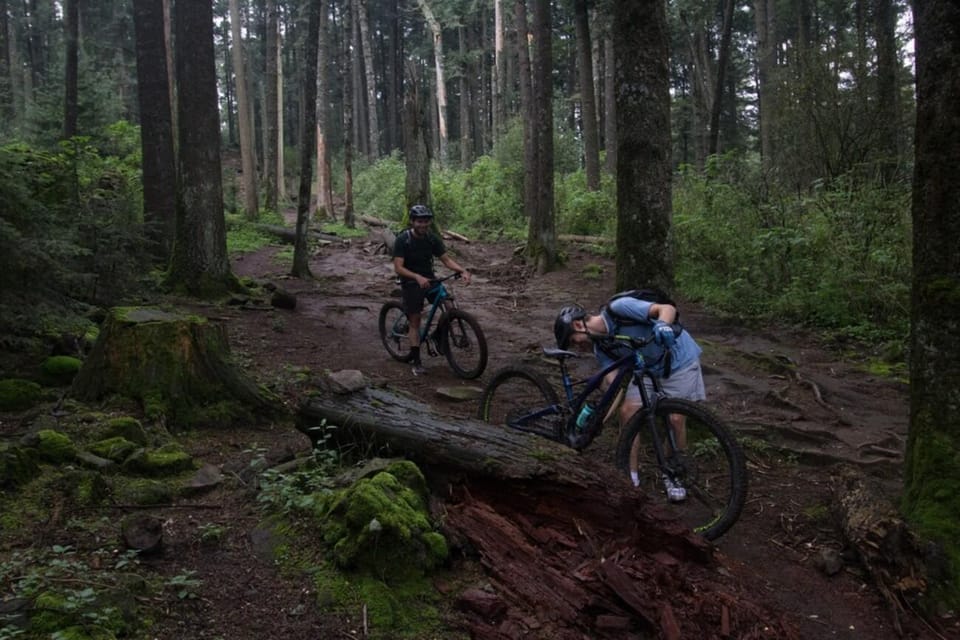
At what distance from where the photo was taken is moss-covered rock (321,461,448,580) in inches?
146

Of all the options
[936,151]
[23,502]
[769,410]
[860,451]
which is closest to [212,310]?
[23,502]

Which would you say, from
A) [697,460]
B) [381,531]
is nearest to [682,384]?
[697,460]

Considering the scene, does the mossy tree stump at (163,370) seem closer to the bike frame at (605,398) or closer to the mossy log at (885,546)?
the bike frame at (605,398)

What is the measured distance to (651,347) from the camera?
551 centimetres

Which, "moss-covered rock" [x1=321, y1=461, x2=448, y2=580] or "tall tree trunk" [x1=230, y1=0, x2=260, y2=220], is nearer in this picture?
"moss-covered rock" [x1=321, y1=461, x2=448, y2=580]

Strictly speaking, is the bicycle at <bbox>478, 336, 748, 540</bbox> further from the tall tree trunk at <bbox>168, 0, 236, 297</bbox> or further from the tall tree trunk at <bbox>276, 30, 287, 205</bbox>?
the tall tree trunk at <bbox>276, 30, 287, 205</bbox>

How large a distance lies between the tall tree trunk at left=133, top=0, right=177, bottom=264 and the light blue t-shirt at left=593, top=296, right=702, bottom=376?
9871mm

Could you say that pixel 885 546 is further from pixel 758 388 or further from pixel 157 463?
pixel 157 463

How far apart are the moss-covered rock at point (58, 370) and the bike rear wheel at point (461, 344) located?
411 cm

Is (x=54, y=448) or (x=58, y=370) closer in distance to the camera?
(x=54, y=448)

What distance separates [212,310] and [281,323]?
1067mm

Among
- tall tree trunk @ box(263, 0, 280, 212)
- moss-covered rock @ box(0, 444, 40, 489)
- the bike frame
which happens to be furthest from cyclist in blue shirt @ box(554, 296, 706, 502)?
tall tree trunk @ box(263, 0, 280, 212)

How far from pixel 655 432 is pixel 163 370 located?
408cm

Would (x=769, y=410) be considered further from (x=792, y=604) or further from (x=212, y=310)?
(x=212, y=310)
